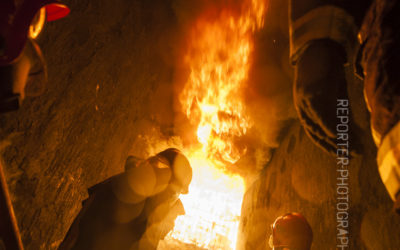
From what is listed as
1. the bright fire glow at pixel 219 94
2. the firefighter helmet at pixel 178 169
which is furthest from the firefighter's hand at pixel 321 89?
the bright fire glow at pixel 219 94

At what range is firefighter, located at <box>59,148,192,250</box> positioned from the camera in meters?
1.42

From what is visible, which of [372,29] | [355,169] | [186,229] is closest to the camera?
[372,29]

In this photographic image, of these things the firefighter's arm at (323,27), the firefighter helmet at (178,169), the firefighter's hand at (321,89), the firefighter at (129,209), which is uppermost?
the firefighter's arm at (323,27)

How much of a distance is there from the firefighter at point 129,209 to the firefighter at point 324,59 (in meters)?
1.11

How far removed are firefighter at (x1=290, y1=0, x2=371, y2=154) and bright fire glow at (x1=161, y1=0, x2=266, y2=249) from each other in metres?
2.69

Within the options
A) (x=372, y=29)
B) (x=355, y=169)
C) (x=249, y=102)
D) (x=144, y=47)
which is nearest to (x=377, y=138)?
(x=372, y=29)

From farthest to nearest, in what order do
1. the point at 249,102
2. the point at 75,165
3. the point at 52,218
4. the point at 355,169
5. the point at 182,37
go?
the point at 182,37 < the point at 249,102 < the point at 75,165 < the point at 52,218 < the point at 355,169

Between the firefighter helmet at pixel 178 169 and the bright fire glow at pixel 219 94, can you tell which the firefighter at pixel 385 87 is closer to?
the firefighter helmet at pixel 178 169

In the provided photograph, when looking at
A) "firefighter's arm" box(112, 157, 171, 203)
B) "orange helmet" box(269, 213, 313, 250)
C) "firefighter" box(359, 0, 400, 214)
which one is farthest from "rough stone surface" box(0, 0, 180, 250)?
"firefighter" box(359, 0, 400, 214)

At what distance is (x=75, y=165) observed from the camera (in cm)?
306

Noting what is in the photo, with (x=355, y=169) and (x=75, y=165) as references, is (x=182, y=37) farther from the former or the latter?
(x=355, y=169)

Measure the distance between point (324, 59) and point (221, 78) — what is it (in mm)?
3776

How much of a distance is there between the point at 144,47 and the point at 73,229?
380 cm

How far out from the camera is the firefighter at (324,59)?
1155 mm
